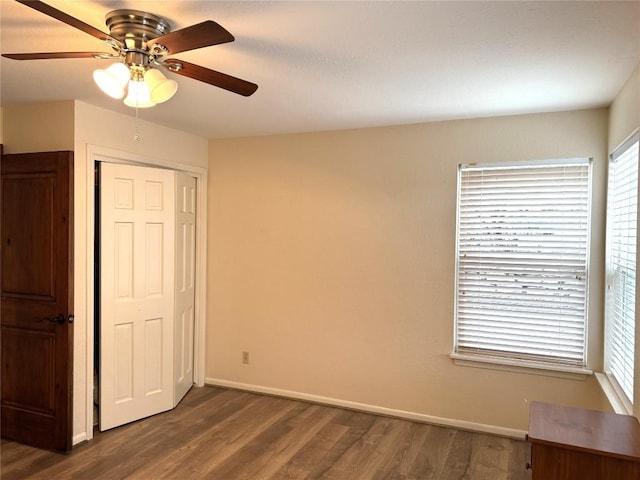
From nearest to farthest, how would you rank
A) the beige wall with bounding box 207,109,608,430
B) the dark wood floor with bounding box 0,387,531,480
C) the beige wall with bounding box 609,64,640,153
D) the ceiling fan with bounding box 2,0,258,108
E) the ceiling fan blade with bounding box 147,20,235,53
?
1. the ceiling fan blade with bounding box 147,20,235,53
2. the ceiling fan with bounding box 2,0,258,108
3. the beige wall with bounding box 609,64,640,153
4. the dark wood floor with bounding box 0,387,531,480
5. the beige wall with bounding box 207,109,608,430

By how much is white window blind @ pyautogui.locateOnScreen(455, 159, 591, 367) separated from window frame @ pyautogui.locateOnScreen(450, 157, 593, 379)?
0.01 meters

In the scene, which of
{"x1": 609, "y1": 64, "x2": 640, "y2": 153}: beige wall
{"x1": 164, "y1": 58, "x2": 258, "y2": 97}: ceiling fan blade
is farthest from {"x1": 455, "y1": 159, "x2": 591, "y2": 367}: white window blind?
{"x1": 164, "y1": 58, "x2": 258, "y2": 97}: ceiling fan blade

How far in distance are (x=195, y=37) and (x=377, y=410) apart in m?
3.14

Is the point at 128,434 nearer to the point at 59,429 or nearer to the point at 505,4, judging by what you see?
the point at 59,429

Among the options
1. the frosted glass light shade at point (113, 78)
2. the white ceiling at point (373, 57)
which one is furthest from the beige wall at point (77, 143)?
the frosted glass light shade at point (113, 78)

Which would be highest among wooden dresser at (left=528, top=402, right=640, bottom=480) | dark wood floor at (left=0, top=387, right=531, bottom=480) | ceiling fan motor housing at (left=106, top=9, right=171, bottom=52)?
ceiling fan motor housing at (left=106, top=9, right=171, bottom=52)

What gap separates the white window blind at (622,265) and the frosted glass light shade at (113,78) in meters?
2.46

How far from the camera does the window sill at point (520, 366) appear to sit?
3137 mm

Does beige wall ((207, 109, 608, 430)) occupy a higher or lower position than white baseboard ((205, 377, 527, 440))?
higher

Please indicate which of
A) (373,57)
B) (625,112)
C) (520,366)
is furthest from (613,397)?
(373,57)

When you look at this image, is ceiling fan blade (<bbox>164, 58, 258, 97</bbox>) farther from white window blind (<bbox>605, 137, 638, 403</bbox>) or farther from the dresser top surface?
white window blind (<bbox>605, 137, 638, 403</bbox>)

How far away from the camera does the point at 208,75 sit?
1883mm

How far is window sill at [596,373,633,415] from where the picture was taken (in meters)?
2.32

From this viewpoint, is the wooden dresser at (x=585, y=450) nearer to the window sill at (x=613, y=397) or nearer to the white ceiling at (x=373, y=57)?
the window sill at (x=613, y=397)
